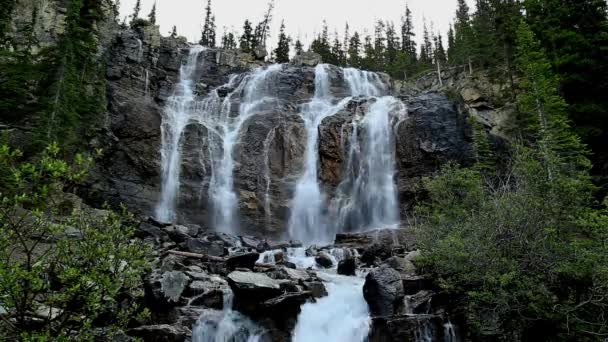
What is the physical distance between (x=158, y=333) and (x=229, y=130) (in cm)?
2286

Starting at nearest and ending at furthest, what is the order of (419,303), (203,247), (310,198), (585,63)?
1. (419,303)
2. (203,247)
3. (585,63)
4. (310,198)

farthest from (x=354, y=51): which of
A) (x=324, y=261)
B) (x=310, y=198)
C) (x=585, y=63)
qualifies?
(x=324, y=261)

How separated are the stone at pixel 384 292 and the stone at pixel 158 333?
587 cm

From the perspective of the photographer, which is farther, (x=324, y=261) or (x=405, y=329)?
(x=324, y=261)

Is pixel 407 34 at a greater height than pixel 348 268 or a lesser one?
greater

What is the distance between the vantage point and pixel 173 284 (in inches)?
508

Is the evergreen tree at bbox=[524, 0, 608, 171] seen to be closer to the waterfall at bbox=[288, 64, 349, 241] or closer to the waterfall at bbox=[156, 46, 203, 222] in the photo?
the waterfall at bbox=[288, 64, 349, 241]

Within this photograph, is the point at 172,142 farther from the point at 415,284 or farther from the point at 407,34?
the point at 407,34

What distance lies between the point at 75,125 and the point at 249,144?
11.4 metres

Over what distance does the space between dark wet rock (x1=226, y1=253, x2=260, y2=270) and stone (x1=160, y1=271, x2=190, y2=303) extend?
9.47ft

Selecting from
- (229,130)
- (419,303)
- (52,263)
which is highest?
(229,130)

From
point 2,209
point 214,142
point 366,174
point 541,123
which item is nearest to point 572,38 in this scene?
point 541,123

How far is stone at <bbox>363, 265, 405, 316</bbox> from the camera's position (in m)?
13.3

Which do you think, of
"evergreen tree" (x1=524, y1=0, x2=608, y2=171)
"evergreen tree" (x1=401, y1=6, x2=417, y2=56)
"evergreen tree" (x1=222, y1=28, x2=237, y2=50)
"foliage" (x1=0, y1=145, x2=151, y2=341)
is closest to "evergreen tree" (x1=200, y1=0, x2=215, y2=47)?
"evergreen tree" (x1=222, y1=28, x2=237, y2=50)
